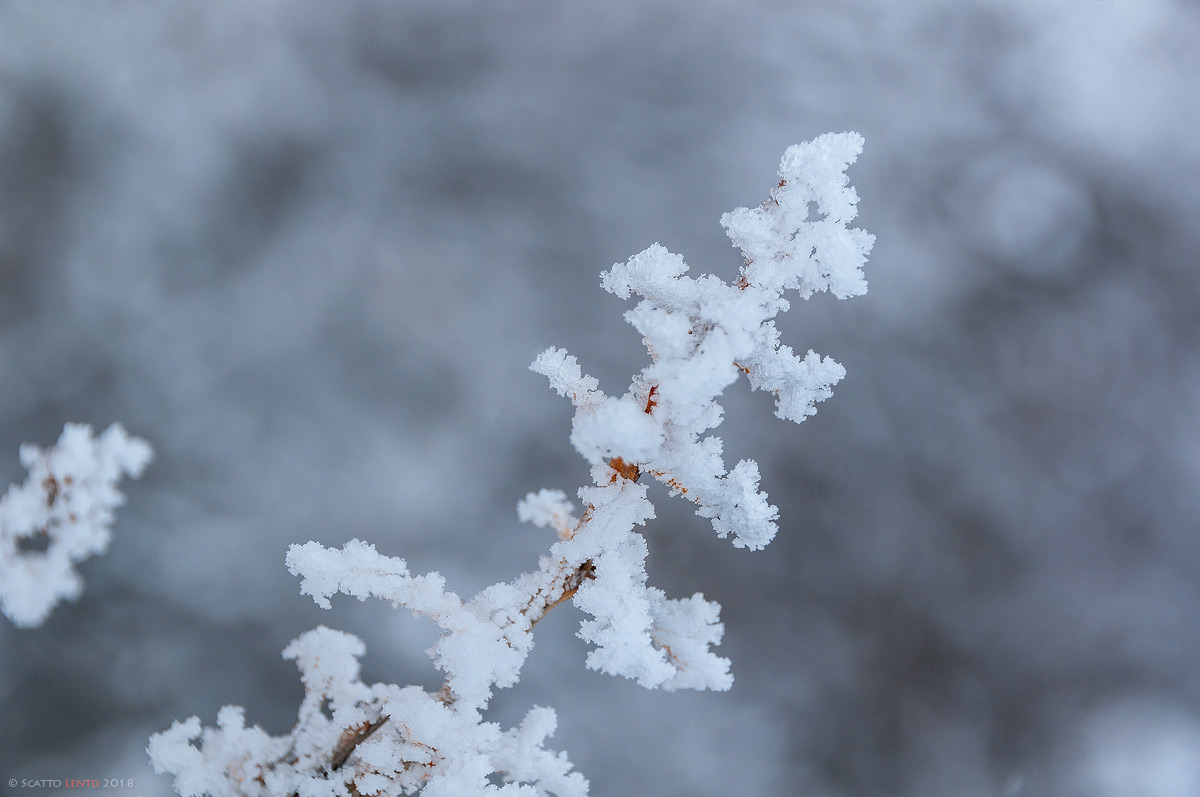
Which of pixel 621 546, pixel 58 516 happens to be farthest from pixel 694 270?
pixel 58 516

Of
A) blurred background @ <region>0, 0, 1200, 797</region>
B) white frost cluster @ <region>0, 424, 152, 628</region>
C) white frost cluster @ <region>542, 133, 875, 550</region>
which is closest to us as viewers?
white frost cluster @ <region>0, 424, 152, 628</region>

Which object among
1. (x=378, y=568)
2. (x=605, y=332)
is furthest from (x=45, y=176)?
(x=378, y=568)

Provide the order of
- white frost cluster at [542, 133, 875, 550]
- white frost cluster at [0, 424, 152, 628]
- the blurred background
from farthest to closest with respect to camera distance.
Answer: the blurred background
white frost cluster at [542, 133, 875, 550]
white frost cluster at [0, 424, 152, 628]

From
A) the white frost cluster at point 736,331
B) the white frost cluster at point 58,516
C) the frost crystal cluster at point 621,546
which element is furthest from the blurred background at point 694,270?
the white frost cluster at point 58,516

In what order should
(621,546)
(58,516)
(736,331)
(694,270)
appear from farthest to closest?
(694,270) < (621,546) < (736,331) < (58,516)

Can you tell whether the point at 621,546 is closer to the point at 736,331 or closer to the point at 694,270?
the point at 736,331

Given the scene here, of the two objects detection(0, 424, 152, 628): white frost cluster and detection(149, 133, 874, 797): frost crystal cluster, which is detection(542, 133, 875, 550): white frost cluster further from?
detection(0, 424, 152, 628): white frost cluster

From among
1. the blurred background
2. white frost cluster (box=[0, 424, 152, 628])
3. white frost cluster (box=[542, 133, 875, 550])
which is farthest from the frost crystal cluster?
the blurred background
